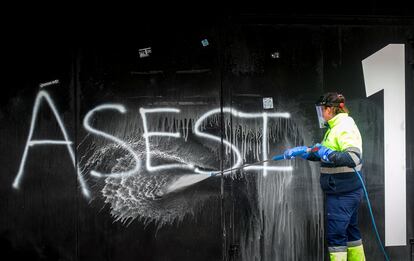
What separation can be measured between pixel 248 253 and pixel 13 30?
141 inches

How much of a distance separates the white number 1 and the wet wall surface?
85 cm

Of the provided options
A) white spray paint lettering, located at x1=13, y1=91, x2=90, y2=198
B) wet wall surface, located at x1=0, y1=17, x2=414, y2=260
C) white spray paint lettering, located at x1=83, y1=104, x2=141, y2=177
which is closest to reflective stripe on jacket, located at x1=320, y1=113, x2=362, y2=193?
wet wall surface, located at x1=0, y1=17, x2=414, y2=260

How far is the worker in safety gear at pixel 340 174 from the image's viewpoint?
4.21 m

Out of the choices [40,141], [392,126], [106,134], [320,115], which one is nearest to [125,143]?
[106,134]

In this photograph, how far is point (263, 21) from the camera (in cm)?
510

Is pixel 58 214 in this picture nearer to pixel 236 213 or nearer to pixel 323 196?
pixel 236 213

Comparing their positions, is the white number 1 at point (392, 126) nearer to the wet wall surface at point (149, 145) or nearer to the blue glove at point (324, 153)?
the wet wall surface at point (149, 145)

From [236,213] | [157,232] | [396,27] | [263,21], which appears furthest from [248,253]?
[396,27]

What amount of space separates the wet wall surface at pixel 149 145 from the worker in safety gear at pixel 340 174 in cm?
69

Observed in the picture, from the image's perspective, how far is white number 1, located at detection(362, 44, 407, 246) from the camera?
5160 mm

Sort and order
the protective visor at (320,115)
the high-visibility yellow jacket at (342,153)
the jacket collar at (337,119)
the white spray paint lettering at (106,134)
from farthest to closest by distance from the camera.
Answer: the white spray paint lettering at (106,134) < the protective visor at (320,115) < the jacket collar at (337,119) < the high-visibility yellow jacket at (342,153)

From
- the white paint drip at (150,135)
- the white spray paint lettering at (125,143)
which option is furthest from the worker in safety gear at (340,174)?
the white paint drip at (150,135)

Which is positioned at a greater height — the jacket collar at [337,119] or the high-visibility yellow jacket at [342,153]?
the jacket collar at [337,119]

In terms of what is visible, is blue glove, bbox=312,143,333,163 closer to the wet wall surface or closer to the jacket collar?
the jacket collar
